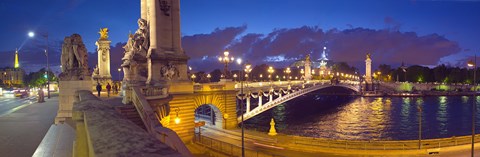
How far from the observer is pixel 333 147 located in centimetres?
2739

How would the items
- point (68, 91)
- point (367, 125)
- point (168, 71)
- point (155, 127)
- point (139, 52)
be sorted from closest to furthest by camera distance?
point (155, 127)
point (68, 91)
point (168, 71)
point (139, 52)
point (367, 125)

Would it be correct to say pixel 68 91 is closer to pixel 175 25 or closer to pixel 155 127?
pixel 155 127

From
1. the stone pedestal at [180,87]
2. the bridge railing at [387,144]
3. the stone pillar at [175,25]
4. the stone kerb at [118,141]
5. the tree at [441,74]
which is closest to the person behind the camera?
the stone kerb at [118,141]

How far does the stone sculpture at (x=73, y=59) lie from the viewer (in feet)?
54.5

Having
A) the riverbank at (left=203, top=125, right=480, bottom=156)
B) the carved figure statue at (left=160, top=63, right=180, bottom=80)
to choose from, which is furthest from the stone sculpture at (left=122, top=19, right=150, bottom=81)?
the riverbank at (left=203, top=125, right=480, bottom=156)

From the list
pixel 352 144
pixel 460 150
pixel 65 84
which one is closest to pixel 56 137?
pixel 65 84

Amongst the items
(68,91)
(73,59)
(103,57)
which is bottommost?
(68,91)

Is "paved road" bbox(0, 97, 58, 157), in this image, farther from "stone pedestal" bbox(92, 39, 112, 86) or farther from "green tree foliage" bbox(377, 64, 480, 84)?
"green tree foliage" bbox(377, 64, 480, 84)

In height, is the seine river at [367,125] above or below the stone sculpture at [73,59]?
below

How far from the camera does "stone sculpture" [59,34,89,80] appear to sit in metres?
16.6

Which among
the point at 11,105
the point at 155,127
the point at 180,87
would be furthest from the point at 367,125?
the point at 155,127

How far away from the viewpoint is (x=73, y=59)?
1697 centimetres

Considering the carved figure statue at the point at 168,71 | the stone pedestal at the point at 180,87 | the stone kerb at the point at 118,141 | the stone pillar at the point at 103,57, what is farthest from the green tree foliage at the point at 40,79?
Result: the stone kerb at the point at 118,141

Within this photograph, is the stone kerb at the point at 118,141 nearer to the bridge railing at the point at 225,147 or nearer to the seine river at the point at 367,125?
the bridge railing at the point at 225,147
